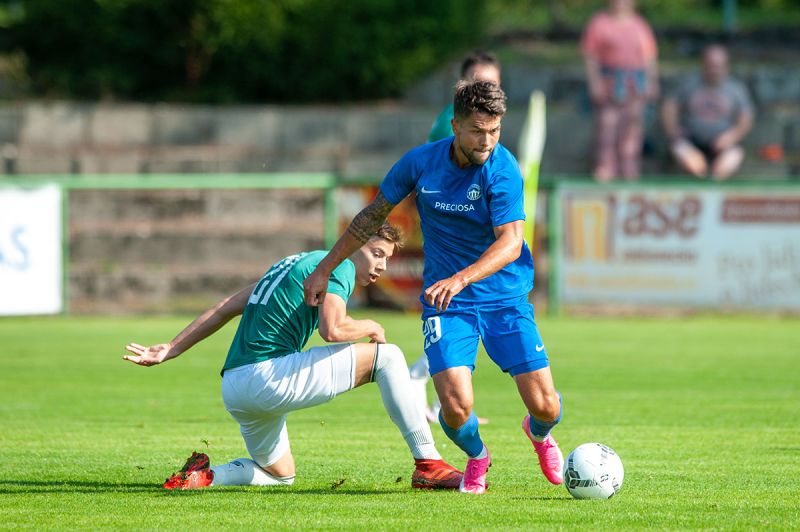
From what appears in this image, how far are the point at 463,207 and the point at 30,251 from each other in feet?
43.0

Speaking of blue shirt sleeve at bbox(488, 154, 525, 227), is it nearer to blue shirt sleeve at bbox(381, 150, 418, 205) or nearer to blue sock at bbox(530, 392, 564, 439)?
blue shirt sleeve at bbox(381, 150, 418, 205)

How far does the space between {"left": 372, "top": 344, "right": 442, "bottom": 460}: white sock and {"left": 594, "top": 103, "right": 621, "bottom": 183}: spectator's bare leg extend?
553 inches

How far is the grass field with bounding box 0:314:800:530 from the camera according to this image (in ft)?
21.2

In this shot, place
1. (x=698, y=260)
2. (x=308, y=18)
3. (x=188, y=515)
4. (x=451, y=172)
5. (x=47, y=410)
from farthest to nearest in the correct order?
(x=308, y=18)
(x=698, y=260)
(x=47, y=410)
(x=451, y=172)
(x=188, y=515)

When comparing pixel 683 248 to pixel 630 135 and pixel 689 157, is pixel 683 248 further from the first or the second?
pixel 630 135

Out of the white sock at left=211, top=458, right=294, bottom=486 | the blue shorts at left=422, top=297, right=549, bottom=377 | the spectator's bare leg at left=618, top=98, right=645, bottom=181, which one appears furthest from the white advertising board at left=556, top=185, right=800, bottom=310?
the white sock at left=211, top=458, right=294, bottom=486

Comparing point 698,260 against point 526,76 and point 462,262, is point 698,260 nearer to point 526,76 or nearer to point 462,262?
point 526,76

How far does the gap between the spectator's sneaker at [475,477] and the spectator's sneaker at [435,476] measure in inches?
2.6

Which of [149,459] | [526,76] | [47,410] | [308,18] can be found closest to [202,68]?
[308,18]

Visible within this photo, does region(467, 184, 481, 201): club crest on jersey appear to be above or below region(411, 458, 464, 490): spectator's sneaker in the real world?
above

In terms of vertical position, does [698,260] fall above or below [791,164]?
below

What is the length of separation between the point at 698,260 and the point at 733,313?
96 centimetres

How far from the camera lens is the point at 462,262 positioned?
7.33m

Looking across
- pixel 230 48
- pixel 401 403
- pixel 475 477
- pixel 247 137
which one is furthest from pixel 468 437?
pixel 230 48
